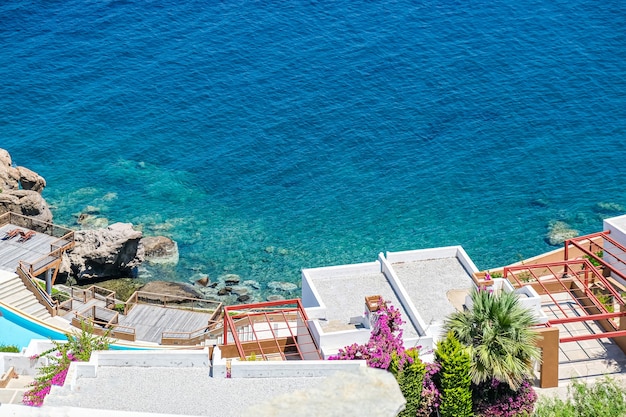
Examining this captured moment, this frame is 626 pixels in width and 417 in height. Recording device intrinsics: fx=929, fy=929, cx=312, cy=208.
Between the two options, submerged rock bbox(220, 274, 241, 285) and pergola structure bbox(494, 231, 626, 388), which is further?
submerged rock bbox(220, 274, 241, 285)

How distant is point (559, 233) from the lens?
7050 cm

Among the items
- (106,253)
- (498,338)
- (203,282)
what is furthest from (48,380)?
(203,282)

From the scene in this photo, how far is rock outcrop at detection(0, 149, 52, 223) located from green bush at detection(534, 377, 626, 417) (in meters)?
39.6

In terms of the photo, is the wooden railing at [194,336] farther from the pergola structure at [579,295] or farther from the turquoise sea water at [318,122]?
the pergola structure at [579,295]

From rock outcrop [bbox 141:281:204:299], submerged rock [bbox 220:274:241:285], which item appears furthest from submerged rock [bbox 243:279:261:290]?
rock outcrop [bbox 141:281:204:299]

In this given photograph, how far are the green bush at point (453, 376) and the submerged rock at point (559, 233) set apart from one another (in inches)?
1270

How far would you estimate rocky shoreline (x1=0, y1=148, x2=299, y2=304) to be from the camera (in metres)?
63.0

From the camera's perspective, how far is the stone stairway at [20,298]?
177 ft

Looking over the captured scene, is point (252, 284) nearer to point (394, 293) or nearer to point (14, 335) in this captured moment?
point (14, 335)

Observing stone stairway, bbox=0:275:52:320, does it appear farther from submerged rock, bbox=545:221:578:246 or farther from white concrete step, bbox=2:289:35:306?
submerged rock, bbox=545:221:578:246

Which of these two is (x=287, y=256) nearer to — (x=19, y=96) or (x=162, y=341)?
(x=162, y=341)

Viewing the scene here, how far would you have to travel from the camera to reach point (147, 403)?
34.8 metres

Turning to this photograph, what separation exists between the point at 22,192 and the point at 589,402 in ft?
140

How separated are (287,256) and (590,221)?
2368 cm
